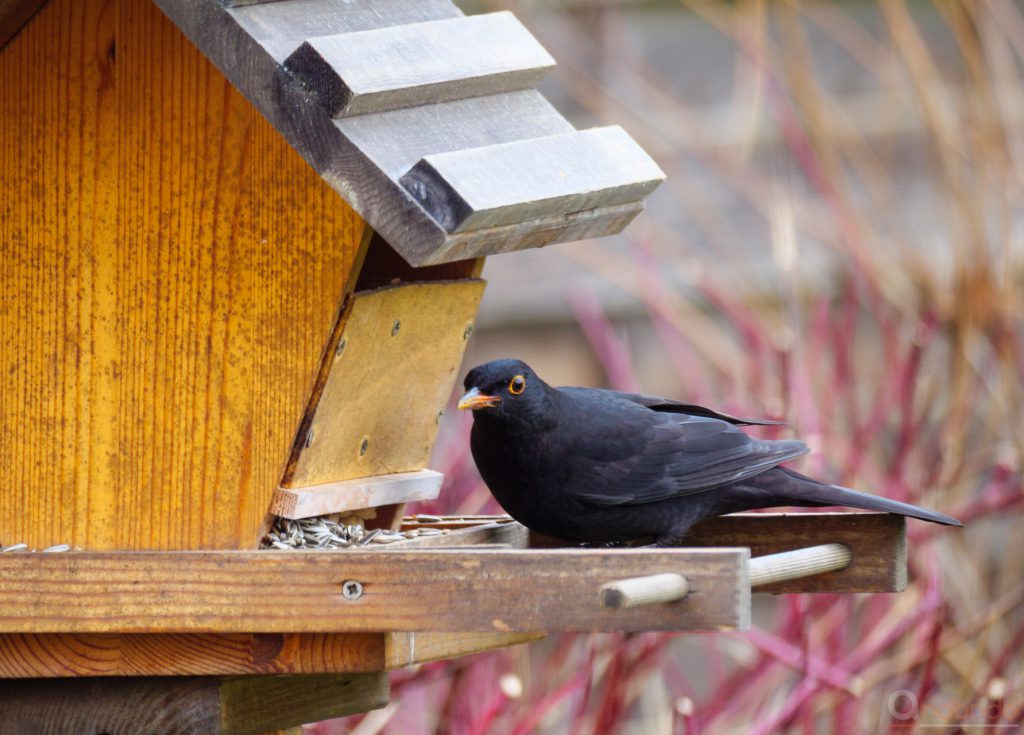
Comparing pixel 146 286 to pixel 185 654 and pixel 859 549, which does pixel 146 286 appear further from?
pixel 859 549

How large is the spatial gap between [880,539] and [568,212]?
1015 mm

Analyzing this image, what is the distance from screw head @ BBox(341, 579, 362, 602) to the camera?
7.30 feet

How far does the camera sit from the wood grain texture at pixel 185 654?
2357 mm

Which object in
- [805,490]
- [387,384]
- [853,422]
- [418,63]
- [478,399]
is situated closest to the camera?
[418,63]

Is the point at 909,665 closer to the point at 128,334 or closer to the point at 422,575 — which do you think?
the point at 422,575

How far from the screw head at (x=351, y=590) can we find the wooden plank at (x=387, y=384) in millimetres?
398

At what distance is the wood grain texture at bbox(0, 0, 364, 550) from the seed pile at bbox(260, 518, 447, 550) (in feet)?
0.21

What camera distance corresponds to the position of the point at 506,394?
307 centimetres

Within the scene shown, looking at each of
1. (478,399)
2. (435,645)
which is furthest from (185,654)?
(478,399)

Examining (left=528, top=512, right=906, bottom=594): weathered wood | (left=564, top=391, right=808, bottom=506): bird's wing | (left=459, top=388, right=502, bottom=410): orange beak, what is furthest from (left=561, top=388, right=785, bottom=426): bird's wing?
(left=528, top=512, right=906, bottom=594): weathered wood

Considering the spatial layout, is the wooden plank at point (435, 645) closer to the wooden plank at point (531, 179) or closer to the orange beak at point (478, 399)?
the orange beak at point (478, 399)

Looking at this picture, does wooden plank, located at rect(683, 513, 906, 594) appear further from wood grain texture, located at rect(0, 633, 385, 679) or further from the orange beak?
wood grain texture, located at rect(0, 633, 385, 679)

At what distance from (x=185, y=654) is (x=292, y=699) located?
336mm

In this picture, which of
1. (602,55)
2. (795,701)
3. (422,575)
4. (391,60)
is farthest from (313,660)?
(602,55)
